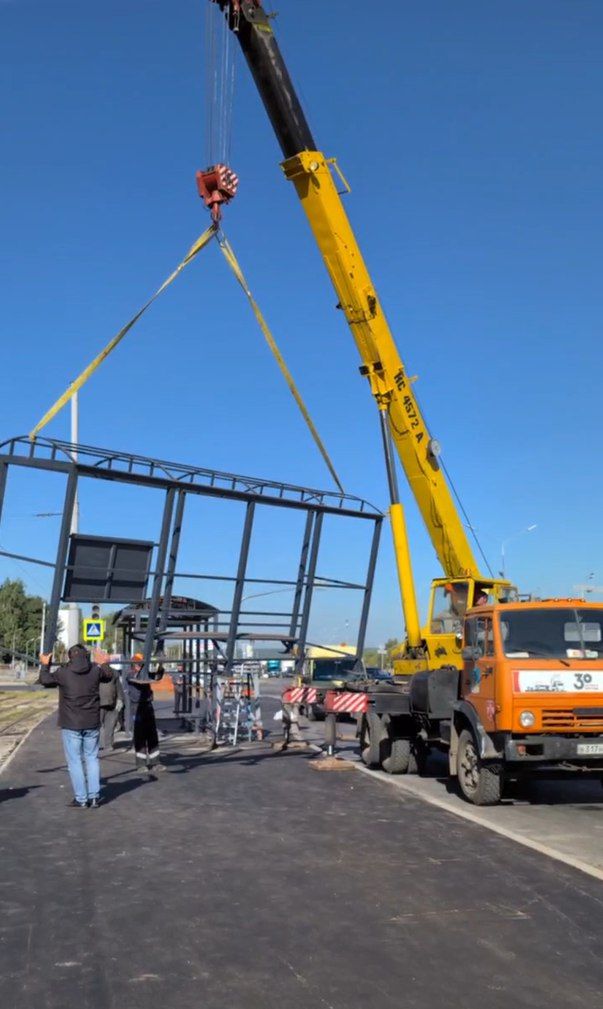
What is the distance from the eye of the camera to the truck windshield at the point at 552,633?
10812 mm

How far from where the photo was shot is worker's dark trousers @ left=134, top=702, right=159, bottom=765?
13.3 meters

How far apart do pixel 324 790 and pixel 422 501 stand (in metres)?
6.69

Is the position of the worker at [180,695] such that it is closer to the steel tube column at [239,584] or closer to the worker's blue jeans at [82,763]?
the steel tube column at [239,584]

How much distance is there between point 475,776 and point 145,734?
5140 millimetres

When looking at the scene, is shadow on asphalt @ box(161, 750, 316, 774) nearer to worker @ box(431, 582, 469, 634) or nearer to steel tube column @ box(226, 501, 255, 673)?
steel tube column @ box(226, 501, 255, 673)

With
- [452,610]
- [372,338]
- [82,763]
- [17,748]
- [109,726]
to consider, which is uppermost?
[372,338]

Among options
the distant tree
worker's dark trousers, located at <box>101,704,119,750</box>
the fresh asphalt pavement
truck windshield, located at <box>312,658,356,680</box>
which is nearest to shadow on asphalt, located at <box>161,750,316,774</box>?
worker's dark trousers, located at <box>101,704,119,750</box>

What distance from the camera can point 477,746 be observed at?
10789 millimetres

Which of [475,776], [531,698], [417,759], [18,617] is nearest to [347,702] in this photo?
[417,759]

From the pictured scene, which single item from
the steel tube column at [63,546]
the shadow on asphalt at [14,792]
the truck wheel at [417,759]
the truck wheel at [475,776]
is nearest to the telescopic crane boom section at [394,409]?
the truck wheel at [417,759]

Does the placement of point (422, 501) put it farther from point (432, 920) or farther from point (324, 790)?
point (432, 920)

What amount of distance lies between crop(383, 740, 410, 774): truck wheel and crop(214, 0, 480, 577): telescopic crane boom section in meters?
3.87

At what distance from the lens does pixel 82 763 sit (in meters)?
10.4

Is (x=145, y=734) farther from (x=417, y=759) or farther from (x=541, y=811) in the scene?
(x=541, y=811)
